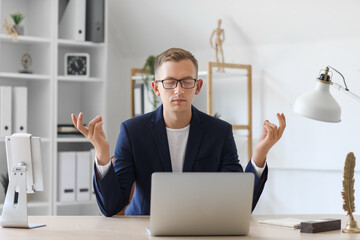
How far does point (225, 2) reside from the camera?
156 inches

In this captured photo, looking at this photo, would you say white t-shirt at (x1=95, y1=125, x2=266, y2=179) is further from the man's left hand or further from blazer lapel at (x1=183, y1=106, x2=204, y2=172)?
the man's left hand

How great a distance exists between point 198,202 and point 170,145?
62 cm

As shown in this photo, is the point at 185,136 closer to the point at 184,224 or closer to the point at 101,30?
the point at 184,224

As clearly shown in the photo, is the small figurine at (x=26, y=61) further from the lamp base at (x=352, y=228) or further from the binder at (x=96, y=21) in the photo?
the lamp base at (x=352, y=228)

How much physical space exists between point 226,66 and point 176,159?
1.60 metres

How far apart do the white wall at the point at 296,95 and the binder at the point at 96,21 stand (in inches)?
13.4

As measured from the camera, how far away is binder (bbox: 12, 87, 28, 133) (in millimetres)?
3865

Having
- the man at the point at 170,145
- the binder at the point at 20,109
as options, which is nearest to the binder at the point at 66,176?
the binder at the point at 20,109

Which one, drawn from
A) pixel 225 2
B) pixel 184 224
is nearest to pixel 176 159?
pixel 184 224

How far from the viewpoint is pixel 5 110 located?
381cm

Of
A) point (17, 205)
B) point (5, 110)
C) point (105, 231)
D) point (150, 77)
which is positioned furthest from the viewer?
point (150, 77)

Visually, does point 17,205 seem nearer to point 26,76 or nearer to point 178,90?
point 178,90

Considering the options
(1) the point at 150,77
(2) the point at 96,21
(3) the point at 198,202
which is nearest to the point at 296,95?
(1) the point at 150,77

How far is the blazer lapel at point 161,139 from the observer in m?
2.33
